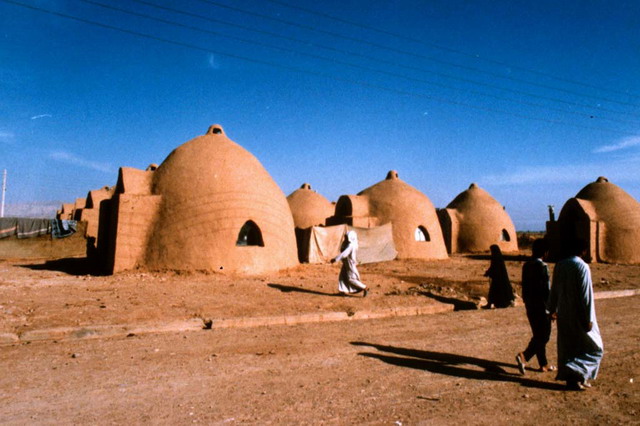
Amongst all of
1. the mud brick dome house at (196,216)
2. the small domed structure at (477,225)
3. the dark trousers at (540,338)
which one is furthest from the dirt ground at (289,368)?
the small domed structure at (477,225)

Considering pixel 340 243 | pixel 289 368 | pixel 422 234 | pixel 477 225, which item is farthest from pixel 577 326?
pixel 477 225

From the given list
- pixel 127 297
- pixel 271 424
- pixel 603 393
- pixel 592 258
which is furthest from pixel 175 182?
pixel 592 258

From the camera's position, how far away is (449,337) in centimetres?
581

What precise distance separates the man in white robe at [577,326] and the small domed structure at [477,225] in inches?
846

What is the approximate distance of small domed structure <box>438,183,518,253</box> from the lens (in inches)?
975

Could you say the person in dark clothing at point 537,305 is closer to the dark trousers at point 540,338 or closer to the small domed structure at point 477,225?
the dark trousers at point 540,338

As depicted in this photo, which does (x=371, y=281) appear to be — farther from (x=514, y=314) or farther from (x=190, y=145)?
(x=190, y=145)

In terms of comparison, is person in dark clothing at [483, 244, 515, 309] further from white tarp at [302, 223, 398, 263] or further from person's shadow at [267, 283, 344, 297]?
white tarp at [302, 223, 398, 263]

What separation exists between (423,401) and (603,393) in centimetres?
171

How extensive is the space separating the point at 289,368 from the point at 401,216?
15.2m

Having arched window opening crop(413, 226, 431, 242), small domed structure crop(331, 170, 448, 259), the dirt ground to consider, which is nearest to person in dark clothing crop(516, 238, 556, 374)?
the dirt ground

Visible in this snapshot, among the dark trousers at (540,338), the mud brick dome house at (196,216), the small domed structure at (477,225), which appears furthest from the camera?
the small domed structure at (477,225)

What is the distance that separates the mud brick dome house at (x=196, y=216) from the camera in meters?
11.2

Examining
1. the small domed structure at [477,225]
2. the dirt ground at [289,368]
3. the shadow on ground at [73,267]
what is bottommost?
the dirt ground at [289,368]
